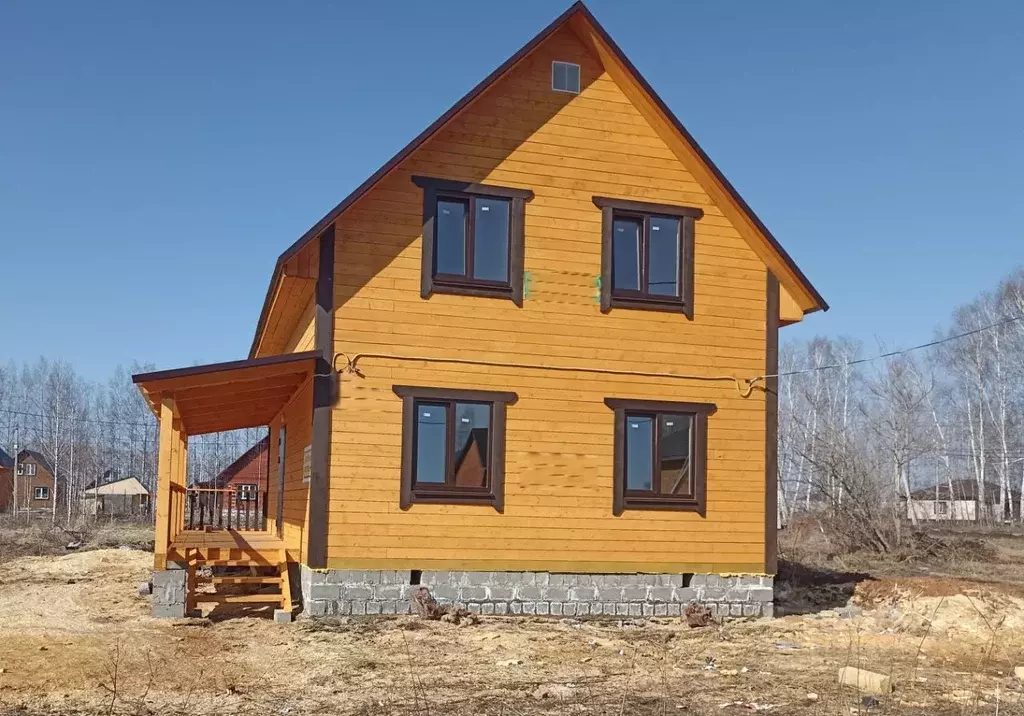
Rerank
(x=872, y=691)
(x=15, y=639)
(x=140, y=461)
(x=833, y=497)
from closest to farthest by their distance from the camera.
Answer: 1. (x=872, y=691)
2. (x=15, y=639)
3. (x=833, y=497)
4. (x=140, y=461)

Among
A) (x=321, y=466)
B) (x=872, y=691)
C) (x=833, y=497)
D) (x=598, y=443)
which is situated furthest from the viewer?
(x=833, y=497)

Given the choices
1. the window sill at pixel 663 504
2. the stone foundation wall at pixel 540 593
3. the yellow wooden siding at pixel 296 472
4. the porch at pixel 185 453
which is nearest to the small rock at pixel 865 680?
the stone foundation wall at pixel 540 593

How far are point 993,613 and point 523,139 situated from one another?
9.64m

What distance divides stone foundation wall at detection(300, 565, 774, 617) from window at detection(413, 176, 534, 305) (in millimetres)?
3822

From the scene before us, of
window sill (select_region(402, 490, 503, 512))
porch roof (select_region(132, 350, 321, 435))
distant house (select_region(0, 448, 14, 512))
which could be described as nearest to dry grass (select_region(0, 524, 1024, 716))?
window sill (select_region(402, 490, 503, 512))

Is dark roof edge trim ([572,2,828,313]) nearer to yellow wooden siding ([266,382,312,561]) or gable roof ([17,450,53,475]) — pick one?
yellow wooden siding ([266,382,312,561])

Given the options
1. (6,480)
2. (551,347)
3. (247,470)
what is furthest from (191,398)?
(6,480)

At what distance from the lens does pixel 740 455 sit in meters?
14.6

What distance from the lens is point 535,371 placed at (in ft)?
45.6

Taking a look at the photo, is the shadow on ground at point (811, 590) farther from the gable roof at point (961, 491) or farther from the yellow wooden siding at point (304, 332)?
the gable roof at point (961, 491)

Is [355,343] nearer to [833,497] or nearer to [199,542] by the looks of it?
[199,542]

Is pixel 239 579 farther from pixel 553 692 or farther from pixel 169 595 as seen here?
pixel 553 692

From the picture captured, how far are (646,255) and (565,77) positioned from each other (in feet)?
9.28

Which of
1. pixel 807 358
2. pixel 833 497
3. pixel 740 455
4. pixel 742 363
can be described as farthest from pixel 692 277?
pixel 807 358
